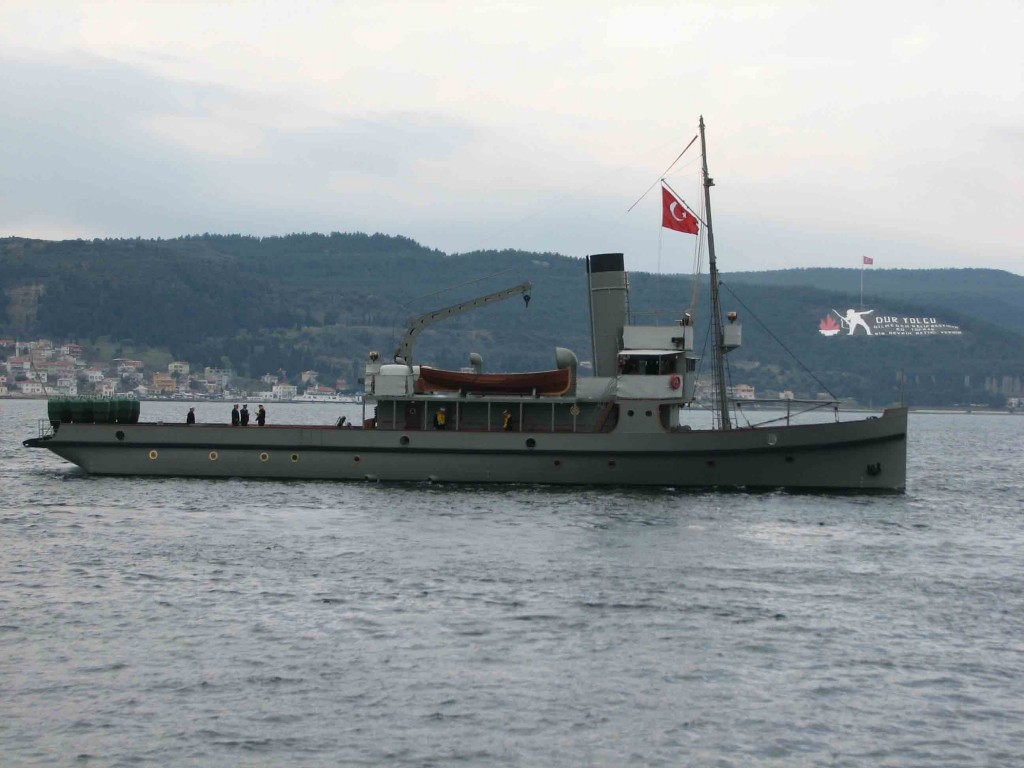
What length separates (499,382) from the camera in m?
47.0

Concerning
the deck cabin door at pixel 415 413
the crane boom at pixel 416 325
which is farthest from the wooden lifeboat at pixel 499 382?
the crane boom at pixel 416 325

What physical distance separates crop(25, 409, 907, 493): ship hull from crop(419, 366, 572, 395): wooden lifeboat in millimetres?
2323

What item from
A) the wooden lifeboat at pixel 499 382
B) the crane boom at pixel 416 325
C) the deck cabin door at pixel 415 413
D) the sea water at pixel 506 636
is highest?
the crane boom at pixel 416 325

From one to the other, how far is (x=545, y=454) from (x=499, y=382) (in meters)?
3.55

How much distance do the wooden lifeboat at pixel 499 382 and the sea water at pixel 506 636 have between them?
6.19 m

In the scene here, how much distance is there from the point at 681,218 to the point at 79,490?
23548 mm

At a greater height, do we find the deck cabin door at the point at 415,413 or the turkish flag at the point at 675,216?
the turkish flag at the point at 675,216

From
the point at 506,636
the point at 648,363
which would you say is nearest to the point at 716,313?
the point at 648,363

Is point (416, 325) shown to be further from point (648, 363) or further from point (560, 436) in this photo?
point (648, 363)

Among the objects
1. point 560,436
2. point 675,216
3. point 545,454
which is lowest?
point 545,454

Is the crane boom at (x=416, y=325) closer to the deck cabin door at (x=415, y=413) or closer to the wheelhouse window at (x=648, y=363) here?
the deck cabin door at (x=415, y=413)

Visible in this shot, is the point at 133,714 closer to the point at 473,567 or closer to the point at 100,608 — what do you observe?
the point at 100,608

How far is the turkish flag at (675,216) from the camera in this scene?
47531 millimetres

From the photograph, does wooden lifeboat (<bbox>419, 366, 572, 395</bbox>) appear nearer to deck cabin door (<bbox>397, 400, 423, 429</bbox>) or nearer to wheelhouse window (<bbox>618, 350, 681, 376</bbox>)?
deck cabin door (<bbox>397, 400, 423, 429</bbox>)
